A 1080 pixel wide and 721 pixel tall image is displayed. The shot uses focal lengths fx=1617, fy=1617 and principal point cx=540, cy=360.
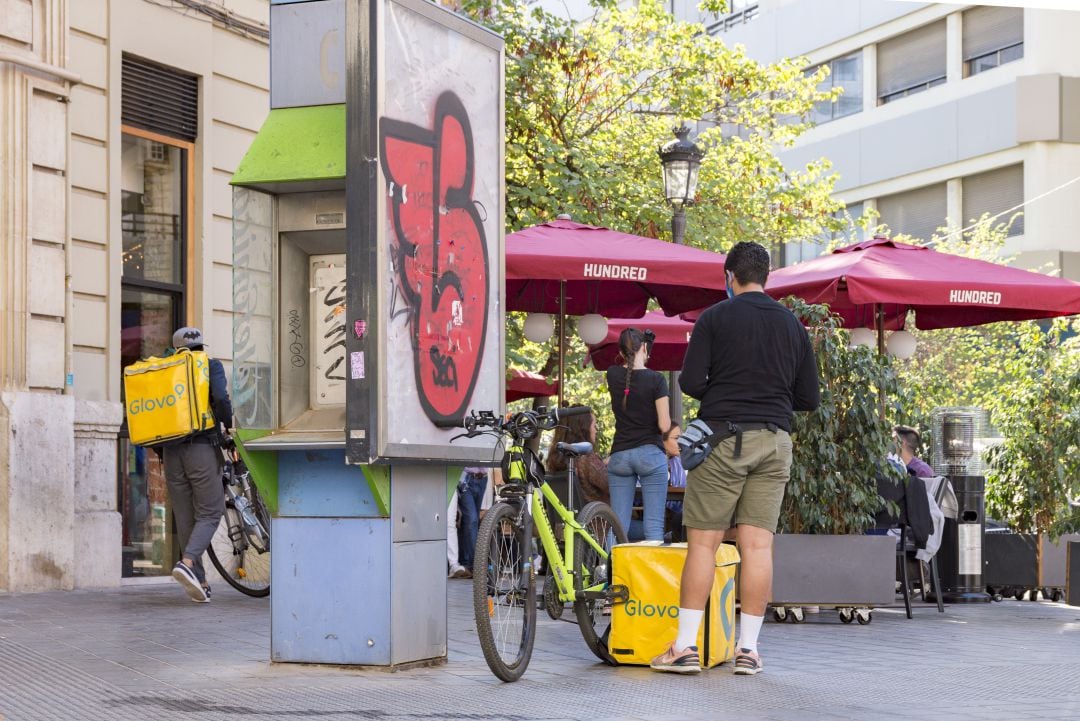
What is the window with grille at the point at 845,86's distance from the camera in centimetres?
4266

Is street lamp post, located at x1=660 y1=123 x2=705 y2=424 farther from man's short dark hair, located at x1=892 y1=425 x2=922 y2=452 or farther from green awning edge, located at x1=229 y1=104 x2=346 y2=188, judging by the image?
green awning edge, located at x1=229 y1=104 x2=346 y2=188

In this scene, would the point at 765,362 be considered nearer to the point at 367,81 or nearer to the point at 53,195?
the point at 367,81

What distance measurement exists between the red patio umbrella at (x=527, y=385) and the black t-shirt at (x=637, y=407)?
788cm

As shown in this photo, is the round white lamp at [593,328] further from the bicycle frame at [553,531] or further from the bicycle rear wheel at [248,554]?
the bicycle frame at [553,531]

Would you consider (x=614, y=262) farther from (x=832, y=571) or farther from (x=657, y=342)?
(x=657, y=342)

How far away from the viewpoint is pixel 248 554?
39.5 feet

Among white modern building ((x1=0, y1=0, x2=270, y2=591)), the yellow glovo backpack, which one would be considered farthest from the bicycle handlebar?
white modern building ((x1=0, y1=0, x2=270, y2=591))

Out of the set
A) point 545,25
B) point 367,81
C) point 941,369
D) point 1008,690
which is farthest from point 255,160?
point 941,369

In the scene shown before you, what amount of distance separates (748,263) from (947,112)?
32794mm

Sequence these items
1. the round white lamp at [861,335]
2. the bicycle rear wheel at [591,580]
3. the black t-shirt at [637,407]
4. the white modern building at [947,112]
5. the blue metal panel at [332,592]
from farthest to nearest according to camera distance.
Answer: the white modern building at [947,112] → the round white lamp at [861,335] → the black t-shirt at [637,407] → the bicycle rear wheel at [591,580] → the blue metal panel at [332,592]

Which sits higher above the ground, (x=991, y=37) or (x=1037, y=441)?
(x=991, y=37)

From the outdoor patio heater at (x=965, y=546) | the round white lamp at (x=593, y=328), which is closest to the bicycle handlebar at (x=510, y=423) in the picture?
the outdoor patio heater at (x=965, y=546)

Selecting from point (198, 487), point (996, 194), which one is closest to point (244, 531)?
point (198, 487)

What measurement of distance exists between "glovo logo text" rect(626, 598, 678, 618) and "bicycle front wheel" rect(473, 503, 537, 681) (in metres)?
0.62
